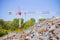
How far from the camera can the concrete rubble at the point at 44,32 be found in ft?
7.21

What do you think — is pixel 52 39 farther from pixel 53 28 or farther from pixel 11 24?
pixel 11 24

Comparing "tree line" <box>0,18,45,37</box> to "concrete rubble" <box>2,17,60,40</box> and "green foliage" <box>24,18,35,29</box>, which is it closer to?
"green foliage" <box>24,18,35,29</box>

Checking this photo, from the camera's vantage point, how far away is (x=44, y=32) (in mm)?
2291

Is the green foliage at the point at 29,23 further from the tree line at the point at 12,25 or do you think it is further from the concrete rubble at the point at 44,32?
the concrete rubble at the point at 44,32

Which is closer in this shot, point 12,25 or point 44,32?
point 44,32

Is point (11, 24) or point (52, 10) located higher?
point (52, 10)

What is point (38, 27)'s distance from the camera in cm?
247

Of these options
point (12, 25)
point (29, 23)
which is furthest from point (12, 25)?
point (29, 23)

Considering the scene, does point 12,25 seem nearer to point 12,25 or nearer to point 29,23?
point 12,25

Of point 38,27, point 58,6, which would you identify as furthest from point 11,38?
point 58,6

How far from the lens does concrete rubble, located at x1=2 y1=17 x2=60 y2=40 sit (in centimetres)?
220

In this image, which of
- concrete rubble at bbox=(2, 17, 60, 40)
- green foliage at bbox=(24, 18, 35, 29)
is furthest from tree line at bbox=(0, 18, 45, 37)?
concrete rubble at bbox=(2, 17, 60, 40)

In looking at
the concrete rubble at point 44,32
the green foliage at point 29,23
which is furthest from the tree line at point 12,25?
the concrete rubble at point 44,32

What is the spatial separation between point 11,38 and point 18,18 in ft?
1.20
